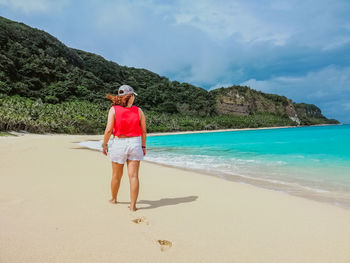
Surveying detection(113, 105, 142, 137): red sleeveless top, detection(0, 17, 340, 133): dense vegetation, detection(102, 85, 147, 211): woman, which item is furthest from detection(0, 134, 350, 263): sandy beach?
detection(0, 17, 340, 133): dense vegetation

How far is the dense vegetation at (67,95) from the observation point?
5338 cm

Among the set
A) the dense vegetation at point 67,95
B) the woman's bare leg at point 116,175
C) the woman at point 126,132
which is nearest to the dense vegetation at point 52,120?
the dense vegetation at point 67,95

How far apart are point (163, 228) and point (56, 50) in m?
132

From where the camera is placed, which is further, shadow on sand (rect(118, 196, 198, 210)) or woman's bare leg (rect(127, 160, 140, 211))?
shadow on sand (rect(118, 196, 198, 210))

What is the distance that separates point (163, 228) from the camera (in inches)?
125

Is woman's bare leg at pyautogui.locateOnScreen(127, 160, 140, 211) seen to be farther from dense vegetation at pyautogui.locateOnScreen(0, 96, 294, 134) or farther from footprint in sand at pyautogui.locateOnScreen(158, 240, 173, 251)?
dense vegetation at pyautogui.locateOnScreen(0, 96, 294, 134)

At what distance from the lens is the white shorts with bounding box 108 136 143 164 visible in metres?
3.86

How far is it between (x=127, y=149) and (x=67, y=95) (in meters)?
94.1

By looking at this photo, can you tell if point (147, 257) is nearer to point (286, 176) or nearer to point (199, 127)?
point (286, 176)

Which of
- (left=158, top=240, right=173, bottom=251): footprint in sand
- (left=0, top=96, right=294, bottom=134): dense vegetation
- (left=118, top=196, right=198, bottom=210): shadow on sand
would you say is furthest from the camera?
(left=0, top=96, right=294, bottom=134): dense vegetation

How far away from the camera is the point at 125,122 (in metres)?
3.88

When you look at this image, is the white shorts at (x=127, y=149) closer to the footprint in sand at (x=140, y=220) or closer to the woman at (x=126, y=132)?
the woman at (x=126, y=132)

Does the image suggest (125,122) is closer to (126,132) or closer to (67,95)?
(126,132)

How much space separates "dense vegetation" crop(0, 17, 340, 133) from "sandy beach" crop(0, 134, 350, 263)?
44.6 meters
